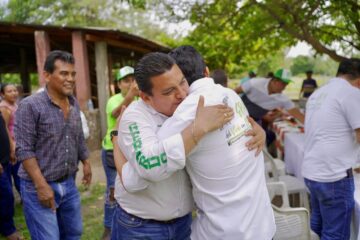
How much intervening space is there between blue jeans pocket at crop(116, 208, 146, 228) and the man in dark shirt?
0.83m

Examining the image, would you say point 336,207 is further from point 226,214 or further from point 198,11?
point 198,11

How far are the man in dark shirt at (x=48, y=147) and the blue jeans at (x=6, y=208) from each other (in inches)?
69.6

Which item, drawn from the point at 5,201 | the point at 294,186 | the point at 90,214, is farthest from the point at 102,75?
the point at 294,186

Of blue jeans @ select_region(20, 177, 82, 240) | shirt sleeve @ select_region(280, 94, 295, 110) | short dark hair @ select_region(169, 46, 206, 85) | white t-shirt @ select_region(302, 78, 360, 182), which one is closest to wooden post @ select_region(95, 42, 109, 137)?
shirt sleeve @ select_region(280, 94, 295, 110)

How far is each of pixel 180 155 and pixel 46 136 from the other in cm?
143

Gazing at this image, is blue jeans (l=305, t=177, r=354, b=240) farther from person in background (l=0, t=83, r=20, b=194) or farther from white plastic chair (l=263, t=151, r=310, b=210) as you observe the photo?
person in background (l=0, t=83, r=20, b=194)

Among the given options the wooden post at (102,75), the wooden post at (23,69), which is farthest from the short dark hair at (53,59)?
the wooden post at (23,69)

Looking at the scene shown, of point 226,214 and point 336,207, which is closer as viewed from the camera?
point 226,214

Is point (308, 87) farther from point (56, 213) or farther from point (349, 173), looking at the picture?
point (56, 213)

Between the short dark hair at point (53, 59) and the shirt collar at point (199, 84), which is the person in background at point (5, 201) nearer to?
A: the short dark hair at point (53, 59)

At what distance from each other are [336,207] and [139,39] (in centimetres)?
799

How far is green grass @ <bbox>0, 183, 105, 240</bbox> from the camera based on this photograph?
4.18 m

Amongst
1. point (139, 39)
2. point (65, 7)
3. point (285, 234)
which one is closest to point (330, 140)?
point (285, 234)

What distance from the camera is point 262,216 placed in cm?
154
